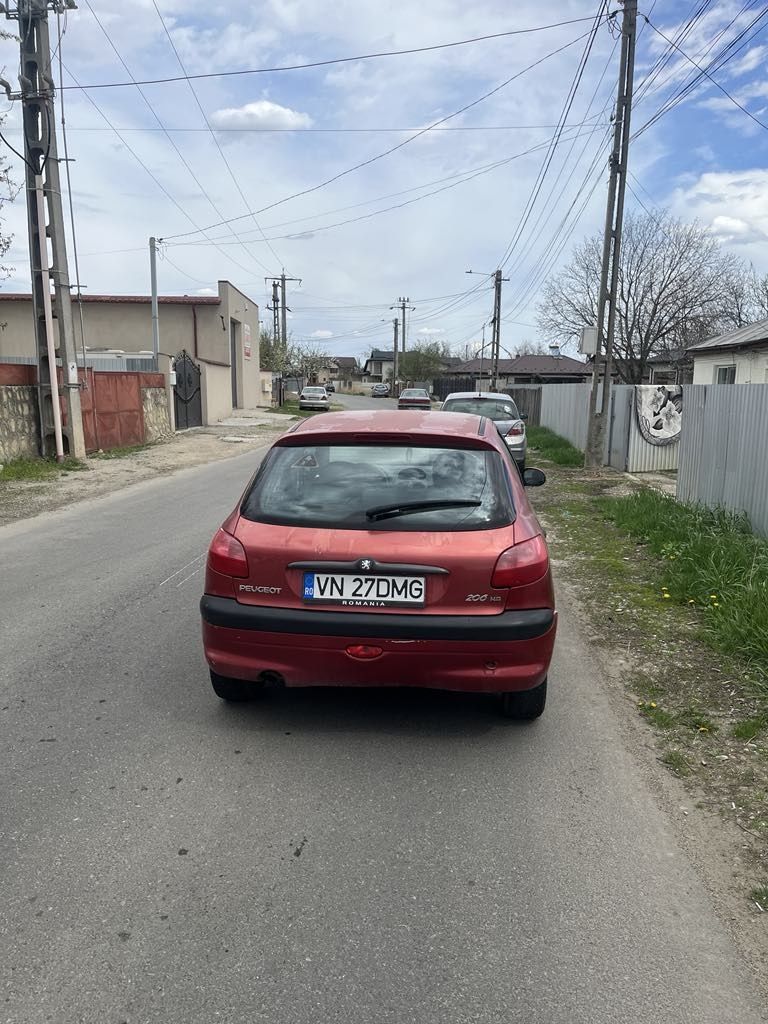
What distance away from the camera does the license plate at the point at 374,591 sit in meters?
3.40

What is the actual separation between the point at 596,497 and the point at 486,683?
8.83m

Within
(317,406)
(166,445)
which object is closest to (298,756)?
(166,445)

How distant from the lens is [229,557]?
3.58 meters

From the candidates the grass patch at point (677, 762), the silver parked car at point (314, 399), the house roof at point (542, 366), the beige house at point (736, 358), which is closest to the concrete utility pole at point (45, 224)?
the grass patch at point (677, 762)

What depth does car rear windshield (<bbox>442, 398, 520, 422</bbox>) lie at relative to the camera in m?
14.0

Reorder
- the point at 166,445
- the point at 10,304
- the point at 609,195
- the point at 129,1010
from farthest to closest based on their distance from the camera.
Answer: the point at 10,304
the point at 166,445
the point at 609,195
the point at 129,1010

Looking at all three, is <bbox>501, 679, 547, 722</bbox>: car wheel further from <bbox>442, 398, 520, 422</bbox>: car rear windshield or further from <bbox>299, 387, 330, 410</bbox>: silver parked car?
<bbox>299, 387, 330, 410</bbox>: silver parked car

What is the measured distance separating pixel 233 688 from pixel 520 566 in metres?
1.58

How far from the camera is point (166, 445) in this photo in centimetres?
2023

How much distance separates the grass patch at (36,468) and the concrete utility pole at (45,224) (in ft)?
0.98

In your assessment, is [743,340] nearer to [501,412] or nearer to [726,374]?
[726,374]

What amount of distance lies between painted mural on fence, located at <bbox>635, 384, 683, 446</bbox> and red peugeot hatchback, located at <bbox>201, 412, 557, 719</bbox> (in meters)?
11.4

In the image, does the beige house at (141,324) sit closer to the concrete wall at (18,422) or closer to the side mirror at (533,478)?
the concrete wall at (18,422)

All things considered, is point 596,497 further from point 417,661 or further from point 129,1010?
point 129,1010
